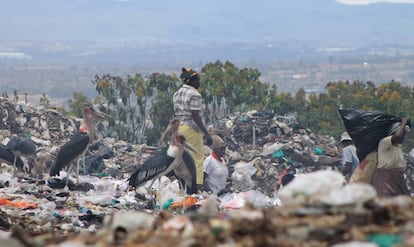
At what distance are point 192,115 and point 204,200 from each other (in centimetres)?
96

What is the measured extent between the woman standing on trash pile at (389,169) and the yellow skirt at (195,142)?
9.17ft

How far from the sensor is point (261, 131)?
55.8 ft

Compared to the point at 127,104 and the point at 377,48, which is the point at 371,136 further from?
the point at 377,48

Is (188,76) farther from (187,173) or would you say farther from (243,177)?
(243,177)

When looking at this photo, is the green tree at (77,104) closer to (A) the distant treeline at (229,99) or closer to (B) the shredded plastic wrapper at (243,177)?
(A) the distant treeline at (229,99)

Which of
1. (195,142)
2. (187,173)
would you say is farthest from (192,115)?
(187,173)

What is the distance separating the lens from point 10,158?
41.4 ft

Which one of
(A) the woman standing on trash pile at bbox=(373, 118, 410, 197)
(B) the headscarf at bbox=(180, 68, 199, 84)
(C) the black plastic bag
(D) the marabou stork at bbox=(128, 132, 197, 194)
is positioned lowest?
(D) the marabou stork at bbox=(128, 132, 197, 194)

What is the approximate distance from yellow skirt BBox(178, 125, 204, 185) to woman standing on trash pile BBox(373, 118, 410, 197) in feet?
9.17

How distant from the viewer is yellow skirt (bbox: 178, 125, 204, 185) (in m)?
11.3

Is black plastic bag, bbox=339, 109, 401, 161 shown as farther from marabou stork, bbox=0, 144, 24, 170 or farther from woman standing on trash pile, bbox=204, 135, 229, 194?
marabou stork, bbox=0, 144, 24, 170

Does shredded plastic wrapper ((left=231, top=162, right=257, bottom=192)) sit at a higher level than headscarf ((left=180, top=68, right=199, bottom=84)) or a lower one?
lower

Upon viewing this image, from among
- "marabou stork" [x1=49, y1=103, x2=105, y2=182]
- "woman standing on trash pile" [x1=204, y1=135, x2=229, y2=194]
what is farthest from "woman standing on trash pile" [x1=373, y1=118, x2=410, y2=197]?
"marabou stork" [x1=49, y1=103, x2=105, y2=182]

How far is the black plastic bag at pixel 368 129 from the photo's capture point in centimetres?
922
